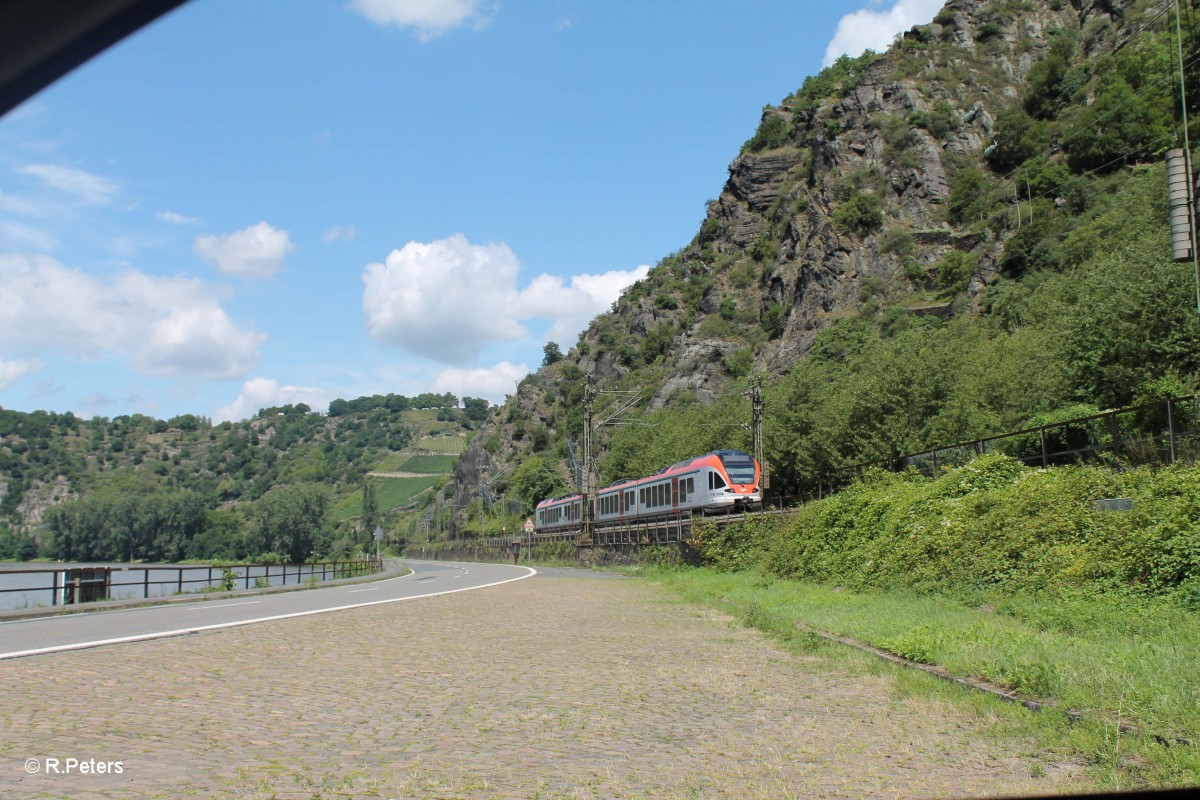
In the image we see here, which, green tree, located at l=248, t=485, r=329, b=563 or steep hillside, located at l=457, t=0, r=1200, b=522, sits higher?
steep hillside, located at l=457, t=0, r=1200, b=522

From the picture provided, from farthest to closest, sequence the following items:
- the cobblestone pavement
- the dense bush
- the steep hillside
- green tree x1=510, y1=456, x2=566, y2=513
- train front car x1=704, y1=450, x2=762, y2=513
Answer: green tree x1=510, y1=456, x2=566, y2=513
the steep hillside
train front car x1=704, y1=450, x2=762, y2=513
the dense bush
the cobblestone pavement

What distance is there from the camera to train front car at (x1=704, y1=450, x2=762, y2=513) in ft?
148

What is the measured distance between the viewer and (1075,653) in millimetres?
9172

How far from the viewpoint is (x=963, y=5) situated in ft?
458

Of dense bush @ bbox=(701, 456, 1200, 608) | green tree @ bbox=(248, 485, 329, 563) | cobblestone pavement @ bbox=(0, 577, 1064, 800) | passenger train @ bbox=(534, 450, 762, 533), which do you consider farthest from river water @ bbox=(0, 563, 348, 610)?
green tree @ bbox=(248, 485, 329, 563)

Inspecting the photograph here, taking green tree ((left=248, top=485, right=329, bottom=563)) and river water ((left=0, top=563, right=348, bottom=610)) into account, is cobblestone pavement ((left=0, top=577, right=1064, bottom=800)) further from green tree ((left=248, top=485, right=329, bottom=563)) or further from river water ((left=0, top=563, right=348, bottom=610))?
green tree ((left=248, top=485, right=329, bottom=563))

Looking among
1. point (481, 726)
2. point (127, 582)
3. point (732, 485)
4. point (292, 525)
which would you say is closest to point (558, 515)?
point (732, 485)

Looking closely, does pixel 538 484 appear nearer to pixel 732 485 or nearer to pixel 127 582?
pixel 732 485

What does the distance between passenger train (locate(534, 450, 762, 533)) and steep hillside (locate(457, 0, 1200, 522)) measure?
8.14 m

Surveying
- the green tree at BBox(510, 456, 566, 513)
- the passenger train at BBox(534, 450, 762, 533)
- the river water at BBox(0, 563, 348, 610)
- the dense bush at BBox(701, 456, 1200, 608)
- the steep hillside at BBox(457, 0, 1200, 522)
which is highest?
the steep hillside at BBox(457, 0, 1200, 522)

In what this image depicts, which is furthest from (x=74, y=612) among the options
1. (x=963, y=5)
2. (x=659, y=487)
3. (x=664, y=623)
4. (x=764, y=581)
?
(x=963, y=5)

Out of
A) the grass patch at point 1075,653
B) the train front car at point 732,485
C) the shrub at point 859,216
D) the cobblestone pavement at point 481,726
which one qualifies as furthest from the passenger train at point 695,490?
the shrub at point 859,216

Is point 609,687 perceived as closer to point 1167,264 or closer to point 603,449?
point 1167,264

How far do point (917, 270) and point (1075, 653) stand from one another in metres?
96.2
